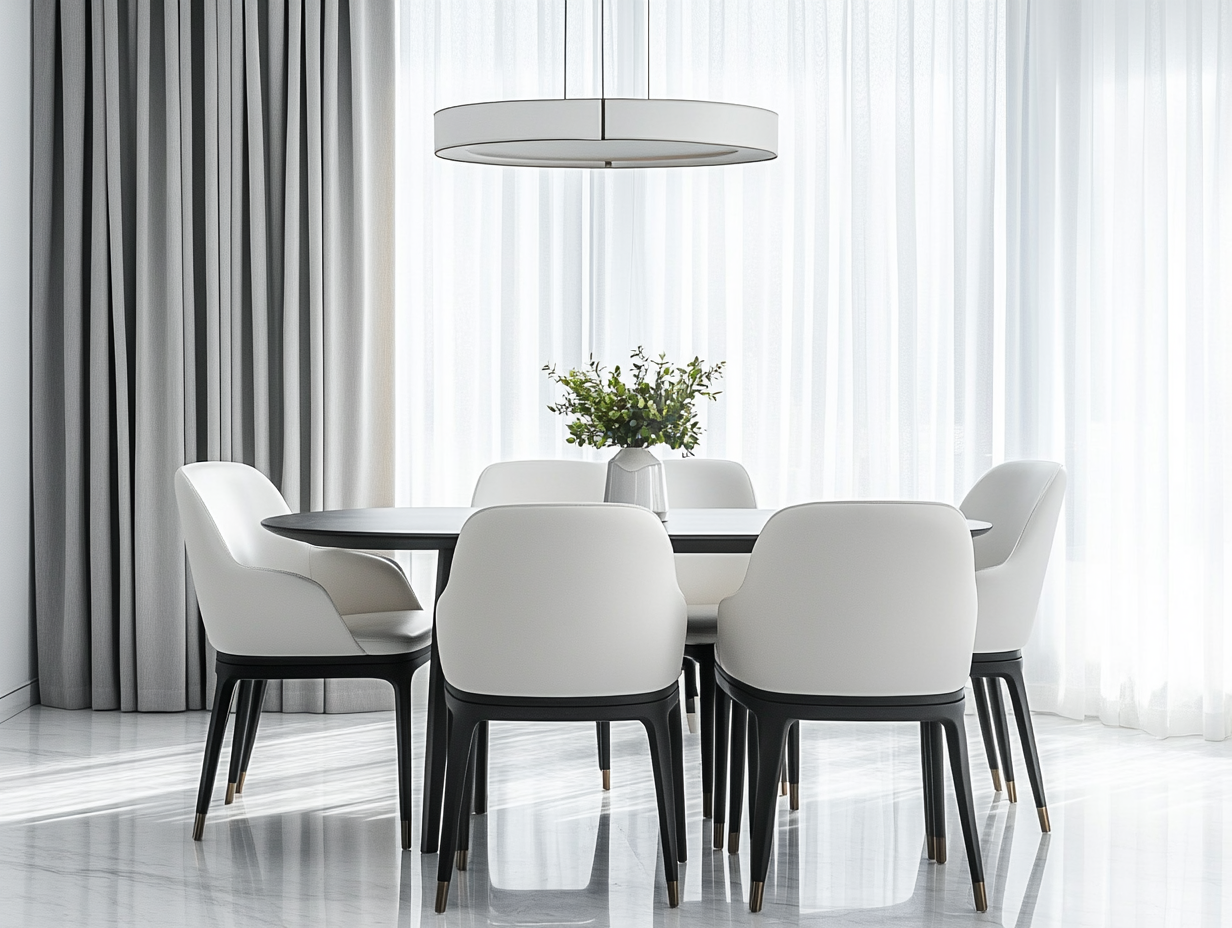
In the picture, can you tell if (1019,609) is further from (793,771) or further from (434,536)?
(434,536)

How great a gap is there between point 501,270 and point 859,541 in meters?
2.23

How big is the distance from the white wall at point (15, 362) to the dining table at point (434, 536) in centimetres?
151

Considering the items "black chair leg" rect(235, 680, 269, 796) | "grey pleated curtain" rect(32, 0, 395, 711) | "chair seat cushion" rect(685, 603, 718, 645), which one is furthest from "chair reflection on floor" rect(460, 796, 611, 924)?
"grey pleated curtain" rect(32, 0, 395, 711)

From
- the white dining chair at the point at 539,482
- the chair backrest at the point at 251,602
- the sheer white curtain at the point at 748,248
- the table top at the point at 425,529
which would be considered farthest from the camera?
the sheer white curtain at the point at 748,248

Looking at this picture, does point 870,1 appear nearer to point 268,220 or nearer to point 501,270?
point 501,270

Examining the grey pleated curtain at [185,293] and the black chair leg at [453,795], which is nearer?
the black chair leg at [453,795]

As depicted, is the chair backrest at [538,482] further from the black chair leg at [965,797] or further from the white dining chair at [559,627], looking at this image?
the black chair leg at [965,797]

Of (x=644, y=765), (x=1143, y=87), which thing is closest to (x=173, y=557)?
(x=644, y=765)

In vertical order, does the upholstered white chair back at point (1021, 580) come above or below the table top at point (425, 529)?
below

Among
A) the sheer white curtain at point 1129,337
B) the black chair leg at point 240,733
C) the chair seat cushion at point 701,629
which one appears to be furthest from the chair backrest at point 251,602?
the sheer white curtain at point 1129,337

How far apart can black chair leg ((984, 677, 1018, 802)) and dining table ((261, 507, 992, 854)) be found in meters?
0.53

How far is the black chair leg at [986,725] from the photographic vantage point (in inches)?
118

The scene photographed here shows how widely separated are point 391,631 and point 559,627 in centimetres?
72

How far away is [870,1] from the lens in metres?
4.02
